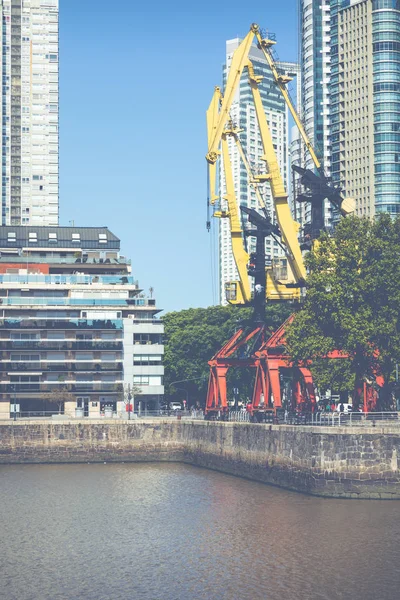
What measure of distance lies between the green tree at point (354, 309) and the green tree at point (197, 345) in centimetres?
6865

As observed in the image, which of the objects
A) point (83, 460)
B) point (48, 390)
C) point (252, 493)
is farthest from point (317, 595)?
point (48, 390)

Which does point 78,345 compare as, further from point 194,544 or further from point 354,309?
point 194,544

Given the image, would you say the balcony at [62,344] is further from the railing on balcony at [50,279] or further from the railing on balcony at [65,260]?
the railing on balcony at [65,260]

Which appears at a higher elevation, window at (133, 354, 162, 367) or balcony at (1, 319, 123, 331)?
balcony at (1, 319, 123, 331)

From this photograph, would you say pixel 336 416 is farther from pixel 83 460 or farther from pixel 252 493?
pixel 83 460

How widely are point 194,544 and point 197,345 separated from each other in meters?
105

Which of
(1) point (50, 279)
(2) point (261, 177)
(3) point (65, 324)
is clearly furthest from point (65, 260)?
(2) point (261, 177)

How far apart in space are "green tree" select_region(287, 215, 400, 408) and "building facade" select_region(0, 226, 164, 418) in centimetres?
6610

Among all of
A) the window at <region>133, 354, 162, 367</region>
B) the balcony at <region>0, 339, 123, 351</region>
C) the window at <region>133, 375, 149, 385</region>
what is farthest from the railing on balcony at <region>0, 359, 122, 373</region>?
the window at <region>133, 375, 149, 385</region>

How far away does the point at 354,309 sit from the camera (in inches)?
3814

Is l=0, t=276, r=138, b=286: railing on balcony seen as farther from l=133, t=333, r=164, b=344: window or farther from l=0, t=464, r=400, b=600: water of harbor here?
l=0, t=464, r=400, b=600: water of harbor

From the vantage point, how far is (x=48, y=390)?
166 meters

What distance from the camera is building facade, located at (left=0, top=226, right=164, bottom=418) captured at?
16512 centimetres

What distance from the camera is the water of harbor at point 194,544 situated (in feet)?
194
